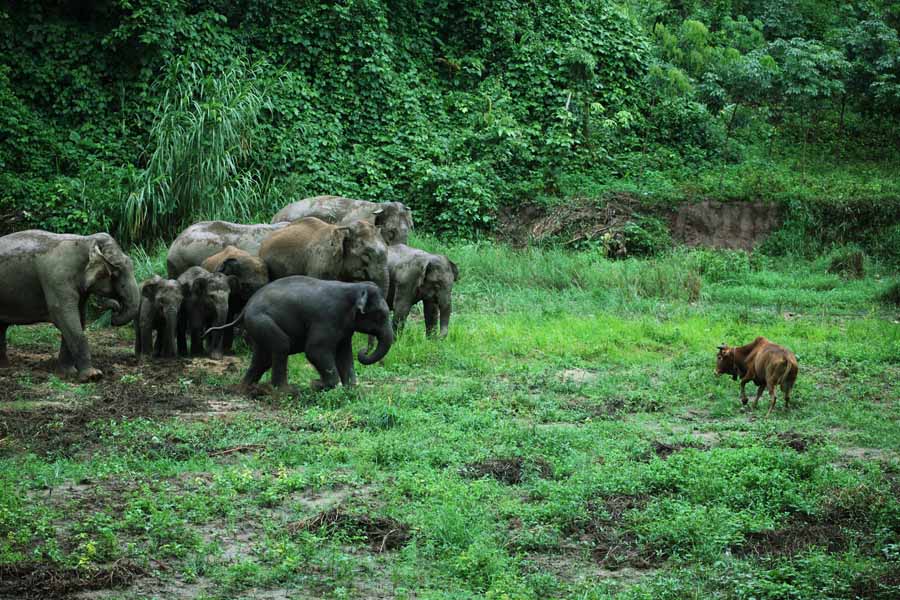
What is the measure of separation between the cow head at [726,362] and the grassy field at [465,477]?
0.75ft

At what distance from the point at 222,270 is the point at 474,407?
12.5 feet

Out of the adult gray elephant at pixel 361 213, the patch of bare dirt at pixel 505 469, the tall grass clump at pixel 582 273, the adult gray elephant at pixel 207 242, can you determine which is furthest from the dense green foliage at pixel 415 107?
the patch of bare dirt at pixel 505 469

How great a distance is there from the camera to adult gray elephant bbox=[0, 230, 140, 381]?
1050cm

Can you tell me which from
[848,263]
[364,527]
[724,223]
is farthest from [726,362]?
[724,223]

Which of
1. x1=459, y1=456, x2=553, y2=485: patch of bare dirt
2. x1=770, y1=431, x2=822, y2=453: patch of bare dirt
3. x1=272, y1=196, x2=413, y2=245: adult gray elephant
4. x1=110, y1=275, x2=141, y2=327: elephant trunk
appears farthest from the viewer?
x1=272, y1=196, x2=413, y2=245: adult gray elephant

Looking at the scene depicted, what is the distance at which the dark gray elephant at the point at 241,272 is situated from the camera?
11.6 metres

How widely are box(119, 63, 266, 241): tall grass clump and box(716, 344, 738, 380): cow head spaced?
910 cm

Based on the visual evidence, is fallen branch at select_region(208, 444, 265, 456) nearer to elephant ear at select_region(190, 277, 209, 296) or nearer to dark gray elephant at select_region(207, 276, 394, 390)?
dark gray elephant at select_region(207, 276, 394, 390)

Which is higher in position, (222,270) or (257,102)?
(257,102)

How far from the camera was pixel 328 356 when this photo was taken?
9633mm

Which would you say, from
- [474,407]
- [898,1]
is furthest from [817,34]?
[474,407]

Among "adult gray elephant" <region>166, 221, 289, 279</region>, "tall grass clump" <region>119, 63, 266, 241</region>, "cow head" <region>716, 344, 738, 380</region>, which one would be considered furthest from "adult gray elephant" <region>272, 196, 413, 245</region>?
"cow head" <region>716, 344, 738, 380</region>

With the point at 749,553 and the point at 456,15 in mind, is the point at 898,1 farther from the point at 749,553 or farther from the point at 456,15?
the point at 749,553

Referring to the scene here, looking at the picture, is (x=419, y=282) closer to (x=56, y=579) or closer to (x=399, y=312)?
(x=399, y=312)
